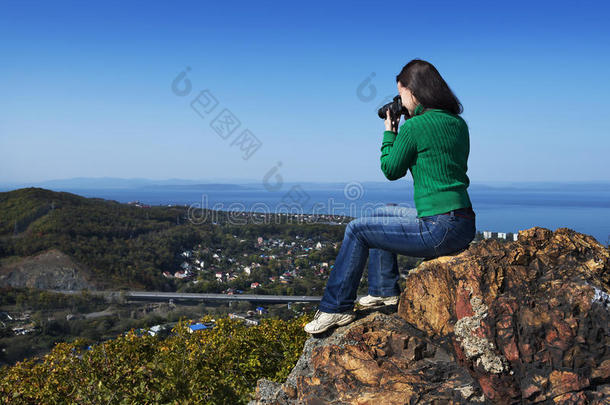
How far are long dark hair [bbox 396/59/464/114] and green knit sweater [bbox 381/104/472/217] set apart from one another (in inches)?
3.6

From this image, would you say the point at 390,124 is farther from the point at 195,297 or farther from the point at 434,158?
the point at 195,297

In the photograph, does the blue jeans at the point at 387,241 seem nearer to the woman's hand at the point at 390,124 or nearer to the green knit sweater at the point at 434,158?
the green knit sweater at the point at 434,158

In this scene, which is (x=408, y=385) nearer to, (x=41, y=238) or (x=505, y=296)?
(x=505, y=296)

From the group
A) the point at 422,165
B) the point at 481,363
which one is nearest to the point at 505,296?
the point at 481,363

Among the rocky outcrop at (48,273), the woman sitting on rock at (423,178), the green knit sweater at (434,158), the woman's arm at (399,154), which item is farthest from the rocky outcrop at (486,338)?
the rocky outcrop at (48,273)

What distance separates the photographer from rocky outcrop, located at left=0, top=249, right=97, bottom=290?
3328 cm

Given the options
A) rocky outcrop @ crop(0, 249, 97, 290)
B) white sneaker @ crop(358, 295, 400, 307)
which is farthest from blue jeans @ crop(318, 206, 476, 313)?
rocky outcrop @ crop(0, 249, 97, 290)

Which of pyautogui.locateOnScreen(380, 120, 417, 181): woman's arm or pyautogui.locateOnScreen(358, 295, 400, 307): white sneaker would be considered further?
pyautogui.locateOnScreen(358, 295, 400, 307): white sneaker

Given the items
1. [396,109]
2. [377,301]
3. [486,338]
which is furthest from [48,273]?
[486,338]

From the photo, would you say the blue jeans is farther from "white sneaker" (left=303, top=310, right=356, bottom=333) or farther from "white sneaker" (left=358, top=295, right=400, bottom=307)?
"white sneaker" (left=358, top=295, right=400, bottom=307)

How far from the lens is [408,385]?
127 inches

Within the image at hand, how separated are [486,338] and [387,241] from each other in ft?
3.38

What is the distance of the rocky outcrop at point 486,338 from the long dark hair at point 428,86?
1.26 m

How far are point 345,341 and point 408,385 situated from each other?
673 mm
